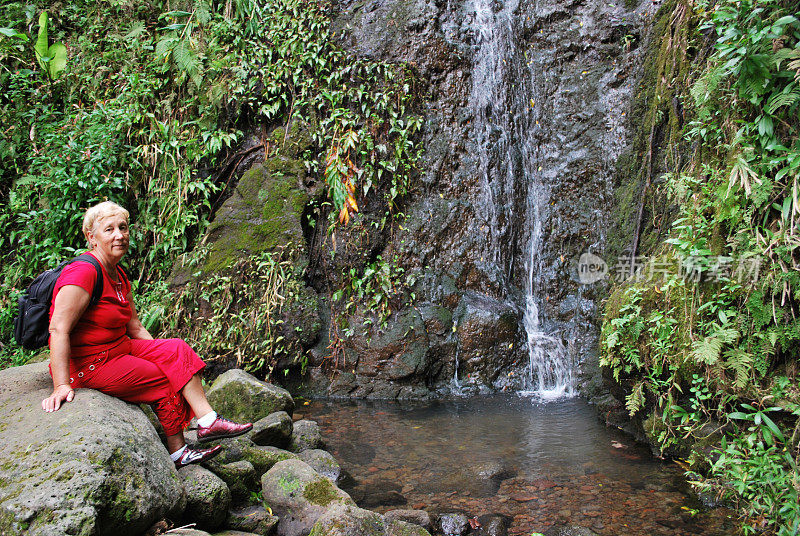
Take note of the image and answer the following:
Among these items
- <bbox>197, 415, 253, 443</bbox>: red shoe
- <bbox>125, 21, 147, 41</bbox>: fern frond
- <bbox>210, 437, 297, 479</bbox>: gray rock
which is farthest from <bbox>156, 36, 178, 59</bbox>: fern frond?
<bbox>197, 415, 253, 443</bbox>: red shoe

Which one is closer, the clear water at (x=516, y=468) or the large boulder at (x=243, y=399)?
the clear water at (x=516, y=468)

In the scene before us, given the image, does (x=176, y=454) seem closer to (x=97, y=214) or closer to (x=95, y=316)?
(x=95, y=316)

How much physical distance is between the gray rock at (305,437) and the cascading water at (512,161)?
3162mm

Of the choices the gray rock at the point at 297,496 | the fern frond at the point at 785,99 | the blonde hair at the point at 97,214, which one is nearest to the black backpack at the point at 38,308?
the blonde hair at the point at 97,214

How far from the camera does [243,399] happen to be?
5.00 m

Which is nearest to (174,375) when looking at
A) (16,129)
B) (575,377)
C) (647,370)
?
(647,370)

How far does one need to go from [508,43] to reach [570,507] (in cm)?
723

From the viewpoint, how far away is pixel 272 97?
26.0 ft

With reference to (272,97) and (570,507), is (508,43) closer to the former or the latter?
(272,97)

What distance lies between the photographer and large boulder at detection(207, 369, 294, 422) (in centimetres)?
496

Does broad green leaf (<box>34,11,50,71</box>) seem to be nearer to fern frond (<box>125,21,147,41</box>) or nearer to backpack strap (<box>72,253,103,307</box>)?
fern frond (<box>125,21,147,41</box>)

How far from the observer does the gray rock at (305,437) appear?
16.0 ft

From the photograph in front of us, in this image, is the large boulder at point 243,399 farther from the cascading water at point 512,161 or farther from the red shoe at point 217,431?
the cascading water at point 512,161

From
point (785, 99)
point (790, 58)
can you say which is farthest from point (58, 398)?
point (790, 58)
